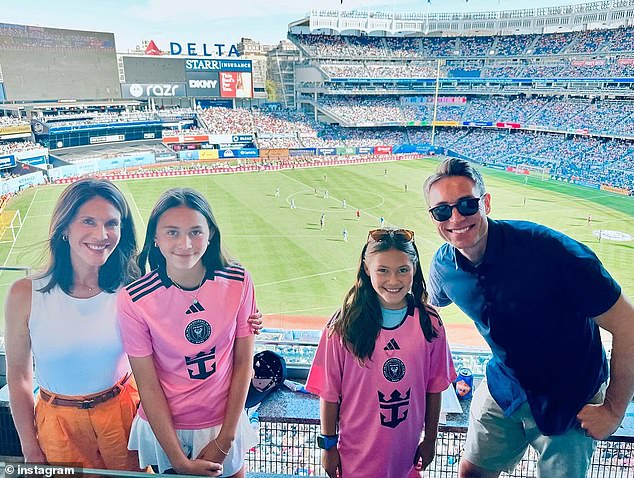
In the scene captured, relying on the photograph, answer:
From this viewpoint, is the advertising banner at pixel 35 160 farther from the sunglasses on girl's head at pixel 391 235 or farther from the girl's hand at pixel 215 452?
the sunglasses on girl's head at pixel 391 235

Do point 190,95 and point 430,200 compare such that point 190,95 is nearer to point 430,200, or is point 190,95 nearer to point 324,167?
point 324,167

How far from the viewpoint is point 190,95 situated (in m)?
28.2

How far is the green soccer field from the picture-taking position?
9.88 metres

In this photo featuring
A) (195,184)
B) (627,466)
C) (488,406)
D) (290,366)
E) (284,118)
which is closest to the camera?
(488,406)

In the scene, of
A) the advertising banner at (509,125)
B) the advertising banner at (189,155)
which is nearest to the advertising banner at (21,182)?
the advertising banner at (189,155)

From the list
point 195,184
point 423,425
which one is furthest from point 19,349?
point 195,184

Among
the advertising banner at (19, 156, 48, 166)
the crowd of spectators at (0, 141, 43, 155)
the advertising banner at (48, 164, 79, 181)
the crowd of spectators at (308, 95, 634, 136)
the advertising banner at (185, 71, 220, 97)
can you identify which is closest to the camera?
the advertising banner at (48, 164, 79, 181)

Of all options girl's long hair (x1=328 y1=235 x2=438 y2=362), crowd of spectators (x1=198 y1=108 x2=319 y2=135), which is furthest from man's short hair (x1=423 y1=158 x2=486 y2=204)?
crowd of spectators (x1=198 y1=108 x2=319 y2=135)

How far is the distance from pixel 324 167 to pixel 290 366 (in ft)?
70.2

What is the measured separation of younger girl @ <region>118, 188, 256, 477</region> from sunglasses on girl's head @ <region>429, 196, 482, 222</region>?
668mm

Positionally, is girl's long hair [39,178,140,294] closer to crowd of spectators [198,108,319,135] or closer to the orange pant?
the orange pant

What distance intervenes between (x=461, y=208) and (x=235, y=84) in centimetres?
2961

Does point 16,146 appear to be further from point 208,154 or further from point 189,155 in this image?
point 208,154

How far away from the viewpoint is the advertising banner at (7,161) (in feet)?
56.8
